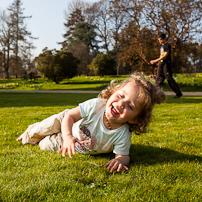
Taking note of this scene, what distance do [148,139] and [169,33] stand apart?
701 inches

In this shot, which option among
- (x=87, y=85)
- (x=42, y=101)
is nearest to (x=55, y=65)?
(x=87, y=85)

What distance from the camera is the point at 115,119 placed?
2375 mm

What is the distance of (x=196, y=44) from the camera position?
1981 centimetres

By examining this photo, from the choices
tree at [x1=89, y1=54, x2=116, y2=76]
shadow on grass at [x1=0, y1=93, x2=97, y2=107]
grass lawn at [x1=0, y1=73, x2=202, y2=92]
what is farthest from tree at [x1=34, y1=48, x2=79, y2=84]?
shadow on grass at [x1=0, y1=93, x2=97, y2=107]

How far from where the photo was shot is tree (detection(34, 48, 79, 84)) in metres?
23.8

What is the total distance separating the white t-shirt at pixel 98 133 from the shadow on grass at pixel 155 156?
0.78ft

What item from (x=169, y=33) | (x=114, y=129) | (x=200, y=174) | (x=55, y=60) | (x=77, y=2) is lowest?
(x=200, y=174)

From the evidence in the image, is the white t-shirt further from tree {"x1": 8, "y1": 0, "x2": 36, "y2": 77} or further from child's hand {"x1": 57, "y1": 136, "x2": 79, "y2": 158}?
tree {"x1": 8, "y1": 0, "x2": 36, "y2": 77}

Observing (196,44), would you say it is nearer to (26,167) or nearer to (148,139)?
(148,139)

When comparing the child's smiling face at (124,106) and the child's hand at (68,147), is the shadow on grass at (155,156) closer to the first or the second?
the child's smiling face at (124,106)

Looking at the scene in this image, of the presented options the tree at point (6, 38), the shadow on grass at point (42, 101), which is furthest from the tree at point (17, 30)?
the shadow on grass at point (42, 101)

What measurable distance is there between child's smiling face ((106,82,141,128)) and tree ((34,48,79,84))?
21913 mm

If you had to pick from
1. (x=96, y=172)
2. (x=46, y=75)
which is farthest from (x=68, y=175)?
(x=46, y=75)

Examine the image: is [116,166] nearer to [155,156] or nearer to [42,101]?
[155,156]
